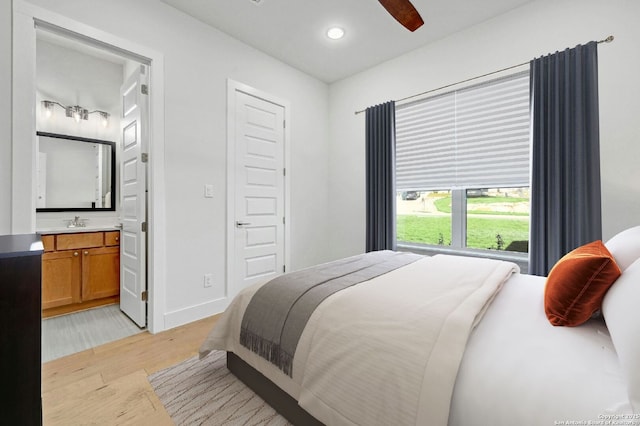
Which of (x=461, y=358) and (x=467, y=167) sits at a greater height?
(x=467, y=167)

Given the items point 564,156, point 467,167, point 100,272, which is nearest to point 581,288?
point 564,156

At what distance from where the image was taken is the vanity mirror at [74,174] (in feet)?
10.2

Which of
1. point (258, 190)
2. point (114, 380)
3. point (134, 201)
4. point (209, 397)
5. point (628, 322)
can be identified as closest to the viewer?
point (628, 322)

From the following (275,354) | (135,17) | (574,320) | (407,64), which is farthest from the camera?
(407,64)

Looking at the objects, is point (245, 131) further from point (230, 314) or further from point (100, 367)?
point (100, 367)

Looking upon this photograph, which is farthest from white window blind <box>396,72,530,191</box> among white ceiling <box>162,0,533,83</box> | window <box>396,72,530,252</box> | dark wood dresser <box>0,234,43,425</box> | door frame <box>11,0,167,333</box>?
dark wood dresser <box>0,234,43,425</box>

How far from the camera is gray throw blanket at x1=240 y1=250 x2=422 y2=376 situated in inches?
51.1

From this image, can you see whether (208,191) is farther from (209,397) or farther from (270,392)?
(270,392)

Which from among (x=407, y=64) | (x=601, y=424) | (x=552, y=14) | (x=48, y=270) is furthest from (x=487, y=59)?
(x=48, y=270)

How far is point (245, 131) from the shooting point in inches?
121

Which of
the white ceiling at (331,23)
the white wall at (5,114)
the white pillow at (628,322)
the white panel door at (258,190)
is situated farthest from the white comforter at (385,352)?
the white ceiling at (331,23)

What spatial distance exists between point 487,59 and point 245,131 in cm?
248

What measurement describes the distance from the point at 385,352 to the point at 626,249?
3.75 feet

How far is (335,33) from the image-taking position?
2885 millimetres
